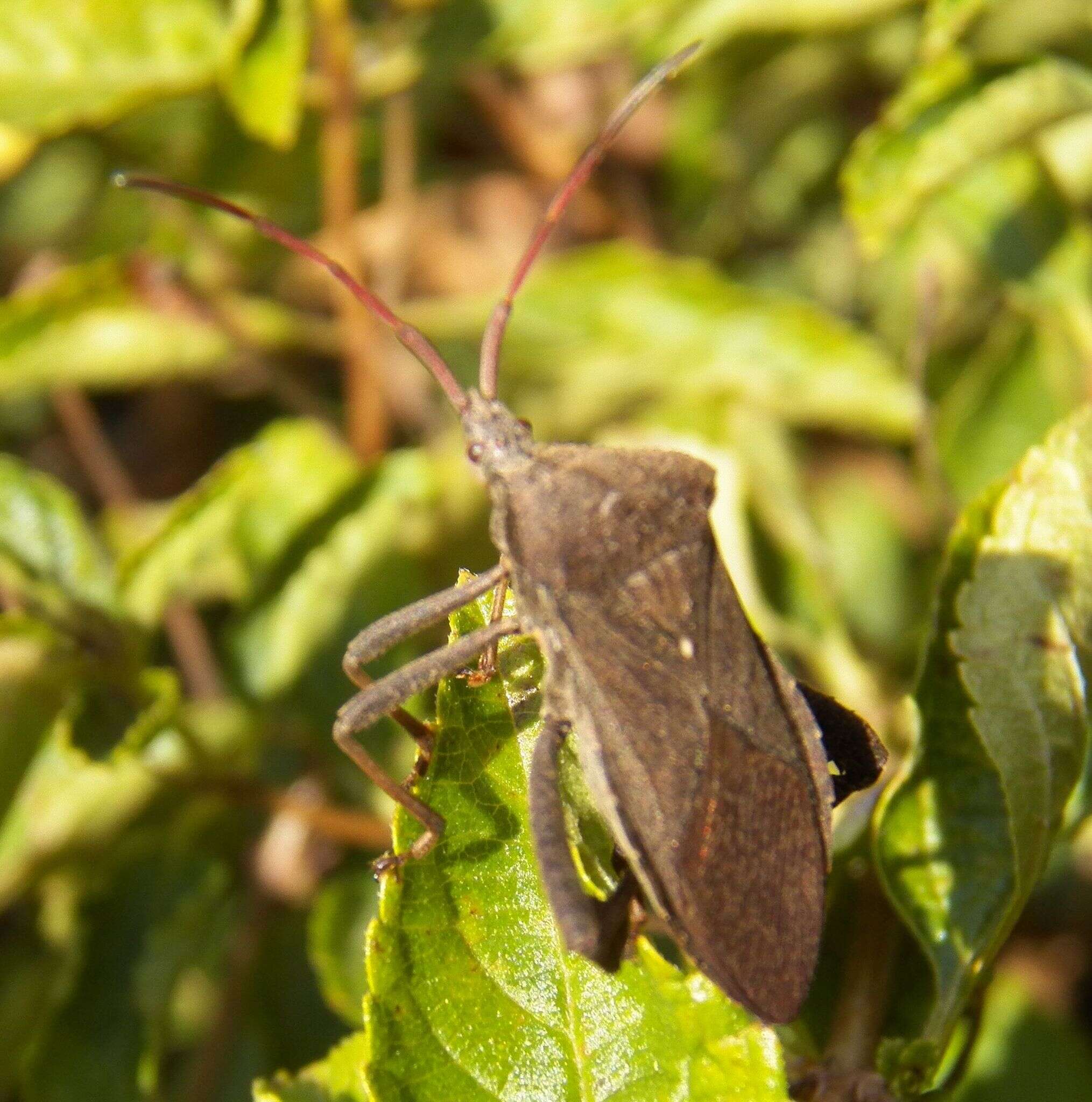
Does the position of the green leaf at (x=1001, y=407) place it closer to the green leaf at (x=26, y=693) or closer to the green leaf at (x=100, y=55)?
the green leaf at (x=100, y=55)

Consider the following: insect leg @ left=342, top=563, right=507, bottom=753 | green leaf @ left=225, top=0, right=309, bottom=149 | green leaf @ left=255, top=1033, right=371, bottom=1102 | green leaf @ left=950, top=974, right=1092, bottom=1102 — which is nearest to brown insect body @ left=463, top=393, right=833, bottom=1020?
insect leg @ left=342, top=563, right=507, bottom=753

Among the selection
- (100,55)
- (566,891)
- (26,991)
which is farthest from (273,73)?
(26,991)

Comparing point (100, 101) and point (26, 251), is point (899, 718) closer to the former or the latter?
point (100, 101)

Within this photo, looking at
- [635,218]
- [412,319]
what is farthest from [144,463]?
[635,218]

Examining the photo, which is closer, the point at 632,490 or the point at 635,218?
the point at 632,490

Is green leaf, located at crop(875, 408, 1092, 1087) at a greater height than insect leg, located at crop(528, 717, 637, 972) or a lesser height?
lesser

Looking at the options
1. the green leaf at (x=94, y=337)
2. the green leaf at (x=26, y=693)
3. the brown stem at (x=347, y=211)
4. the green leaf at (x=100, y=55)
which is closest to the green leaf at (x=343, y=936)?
the green leaf at (x=26, y=693)

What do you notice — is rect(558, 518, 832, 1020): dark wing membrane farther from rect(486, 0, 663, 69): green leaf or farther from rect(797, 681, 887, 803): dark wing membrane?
rect(486, 0, 663, 69): green leaf
